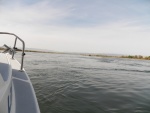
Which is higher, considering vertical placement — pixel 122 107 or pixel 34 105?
pixel 34 105

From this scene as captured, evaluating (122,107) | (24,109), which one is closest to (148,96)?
(122,107)

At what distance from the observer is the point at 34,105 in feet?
9.57

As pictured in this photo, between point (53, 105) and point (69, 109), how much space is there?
2.15 ft

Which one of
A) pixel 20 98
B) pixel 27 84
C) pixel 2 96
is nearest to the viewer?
pixel 2 96

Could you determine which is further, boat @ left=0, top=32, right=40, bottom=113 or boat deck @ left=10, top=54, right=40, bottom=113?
boat deck @ left=10, top=54, right=40, bottom=113

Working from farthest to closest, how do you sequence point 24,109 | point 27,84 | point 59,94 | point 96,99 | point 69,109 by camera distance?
point 59,94 → point 96,99 → point 69,109 → point 27,84 → point 24,109

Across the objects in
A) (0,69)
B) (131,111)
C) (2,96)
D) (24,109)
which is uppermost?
(0,69)

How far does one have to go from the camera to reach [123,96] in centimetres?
748

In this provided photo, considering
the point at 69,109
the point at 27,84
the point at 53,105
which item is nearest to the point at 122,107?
the point at 69,109

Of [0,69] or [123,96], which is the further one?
[123,96]

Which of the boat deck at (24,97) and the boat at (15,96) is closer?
the boat at (15,96)

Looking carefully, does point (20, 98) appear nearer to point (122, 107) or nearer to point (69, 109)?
point (69, 109)

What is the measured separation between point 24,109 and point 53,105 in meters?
3.27

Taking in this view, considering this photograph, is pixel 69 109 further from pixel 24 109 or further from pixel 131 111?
pixel 24 109
